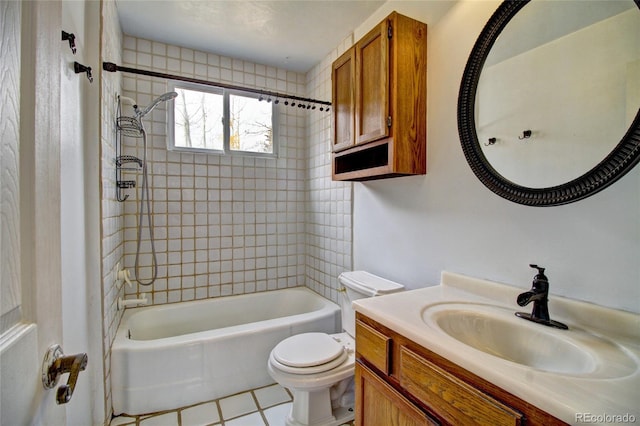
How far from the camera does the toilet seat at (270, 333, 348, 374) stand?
1460mm

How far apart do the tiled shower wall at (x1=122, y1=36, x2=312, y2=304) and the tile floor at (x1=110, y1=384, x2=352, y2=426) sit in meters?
0.91

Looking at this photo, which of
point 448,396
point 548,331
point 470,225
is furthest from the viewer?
point 470,225

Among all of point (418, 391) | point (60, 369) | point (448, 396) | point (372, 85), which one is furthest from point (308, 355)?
point (372, 85)

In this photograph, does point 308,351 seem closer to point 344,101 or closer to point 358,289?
point 358,289

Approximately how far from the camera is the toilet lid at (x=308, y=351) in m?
1.48

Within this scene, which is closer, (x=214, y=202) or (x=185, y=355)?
(x=185, y=355)

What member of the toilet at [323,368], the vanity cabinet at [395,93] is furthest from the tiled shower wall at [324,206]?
the vanity cabinet at [395,93]

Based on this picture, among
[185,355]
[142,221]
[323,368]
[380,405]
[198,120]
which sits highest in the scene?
[198,120]

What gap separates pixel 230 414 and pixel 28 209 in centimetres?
175

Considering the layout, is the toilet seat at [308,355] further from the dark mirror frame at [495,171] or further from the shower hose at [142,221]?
the shower hose at [142,221]

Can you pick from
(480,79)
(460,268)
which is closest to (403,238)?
(460,268)

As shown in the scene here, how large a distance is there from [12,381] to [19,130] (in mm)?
348

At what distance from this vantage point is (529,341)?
951mm

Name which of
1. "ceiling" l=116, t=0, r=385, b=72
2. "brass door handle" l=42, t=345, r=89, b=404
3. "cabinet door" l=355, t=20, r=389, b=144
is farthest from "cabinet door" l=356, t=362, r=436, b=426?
"ceiling" l=116, t=0, r=385, b=72
